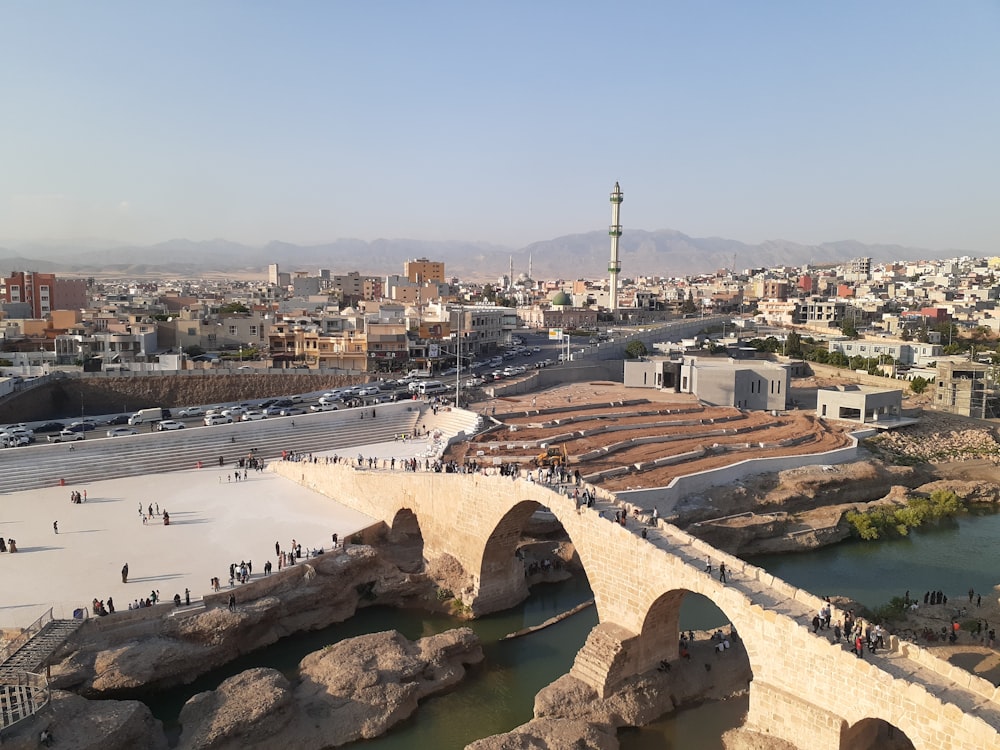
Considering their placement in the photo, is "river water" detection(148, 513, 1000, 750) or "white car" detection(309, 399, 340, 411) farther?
"white car" detection(309, 399, 340, 411)

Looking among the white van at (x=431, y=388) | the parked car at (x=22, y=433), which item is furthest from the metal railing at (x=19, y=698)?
the white van at (x=431, y=388)

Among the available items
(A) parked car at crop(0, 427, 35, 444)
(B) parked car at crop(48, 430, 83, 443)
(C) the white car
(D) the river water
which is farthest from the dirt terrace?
(A) parked car at crop(0, 427, 35, 444)

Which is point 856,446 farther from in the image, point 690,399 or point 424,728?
→ point 424,728

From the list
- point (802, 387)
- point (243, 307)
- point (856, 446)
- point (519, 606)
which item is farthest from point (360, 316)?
point (519, 606)

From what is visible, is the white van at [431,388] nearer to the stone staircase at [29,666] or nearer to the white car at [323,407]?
the white car at [323,407]

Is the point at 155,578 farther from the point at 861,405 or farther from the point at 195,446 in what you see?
the point at 861,405

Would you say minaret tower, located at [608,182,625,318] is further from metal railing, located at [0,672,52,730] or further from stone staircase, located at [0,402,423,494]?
metal railing, located at [0,672,52,730]

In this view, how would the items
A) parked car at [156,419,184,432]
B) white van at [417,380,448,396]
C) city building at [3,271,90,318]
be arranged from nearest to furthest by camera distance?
A: 1. parked car at [156,419,184,432]
2. white van at [417,380,448,396]
3. city building at [3,271,90,318]
